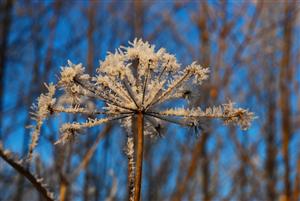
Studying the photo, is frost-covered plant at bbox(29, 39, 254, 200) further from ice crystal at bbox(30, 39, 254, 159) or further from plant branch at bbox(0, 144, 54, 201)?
plant branch at bbox(0, 144, 54, 201)

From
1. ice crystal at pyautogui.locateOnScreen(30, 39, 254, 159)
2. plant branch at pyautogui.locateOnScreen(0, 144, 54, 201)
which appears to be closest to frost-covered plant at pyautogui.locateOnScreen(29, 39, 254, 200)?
ice crystal at pyautogui.locateOnScreen(30, 39, 254, 159)

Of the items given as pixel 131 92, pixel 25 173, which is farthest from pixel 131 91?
pixel 25 173

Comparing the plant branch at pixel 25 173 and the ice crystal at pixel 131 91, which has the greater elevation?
the ice crystal at pixel 131 91

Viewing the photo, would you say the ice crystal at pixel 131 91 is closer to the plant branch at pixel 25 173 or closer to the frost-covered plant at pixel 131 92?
the frost-covered plant at pixel 131 92

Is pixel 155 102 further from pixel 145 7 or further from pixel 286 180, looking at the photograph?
pixel 145 7

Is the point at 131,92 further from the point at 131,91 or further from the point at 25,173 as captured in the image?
the point at 25,173

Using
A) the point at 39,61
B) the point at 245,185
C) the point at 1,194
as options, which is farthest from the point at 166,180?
the point at 39,61

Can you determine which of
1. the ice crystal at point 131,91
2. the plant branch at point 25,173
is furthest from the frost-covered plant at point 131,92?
the plant branch at point 25,173

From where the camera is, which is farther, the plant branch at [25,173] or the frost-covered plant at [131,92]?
the frost-covered plant at [131,92]
